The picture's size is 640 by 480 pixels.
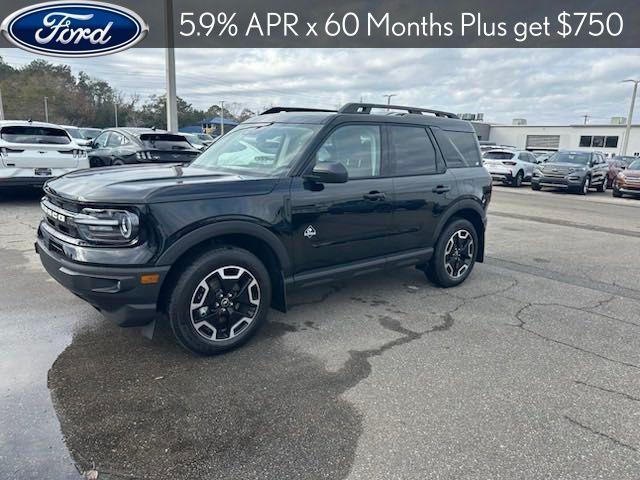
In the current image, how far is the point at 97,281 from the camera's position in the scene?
10.1ft

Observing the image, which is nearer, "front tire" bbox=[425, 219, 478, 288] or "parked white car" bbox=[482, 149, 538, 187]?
"front tire" bbox=[425, 219, 478, 288]

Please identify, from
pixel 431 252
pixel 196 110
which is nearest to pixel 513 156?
pixel 431 252

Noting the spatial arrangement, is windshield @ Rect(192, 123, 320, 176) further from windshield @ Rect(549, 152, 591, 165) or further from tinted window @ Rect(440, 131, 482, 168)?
windshield @ Rect(549, 152, 591, 165)

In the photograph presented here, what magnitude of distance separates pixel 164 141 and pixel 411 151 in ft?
25.0

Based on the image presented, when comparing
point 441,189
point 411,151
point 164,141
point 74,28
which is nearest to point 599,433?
point 441,189

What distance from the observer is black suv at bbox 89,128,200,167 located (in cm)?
1032

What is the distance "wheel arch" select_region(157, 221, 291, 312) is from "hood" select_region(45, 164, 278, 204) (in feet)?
0.84

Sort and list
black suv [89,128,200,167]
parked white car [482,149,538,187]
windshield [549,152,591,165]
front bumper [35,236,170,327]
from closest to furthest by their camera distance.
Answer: front bumper [35,236,170,327] → black suv [89,128,200,167] → windshield [549,152,591,165] → parked white car [482,149,538,187]

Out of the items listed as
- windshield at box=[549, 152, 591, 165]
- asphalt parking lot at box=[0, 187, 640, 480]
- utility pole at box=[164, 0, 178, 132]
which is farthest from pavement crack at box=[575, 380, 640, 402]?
windshield at box=[549, 152, 591, 165]

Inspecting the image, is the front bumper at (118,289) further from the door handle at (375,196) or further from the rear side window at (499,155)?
the rear side window at (499,155)

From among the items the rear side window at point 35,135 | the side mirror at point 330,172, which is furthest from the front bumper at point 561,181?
the side mirror at point 330,172

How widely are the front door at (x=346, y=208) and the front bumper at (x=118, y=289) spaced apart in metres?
1.21

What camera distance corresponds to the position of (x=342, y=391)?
3090mm

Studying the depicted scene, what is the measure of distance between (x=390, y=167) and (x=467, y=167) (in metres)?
1.37
